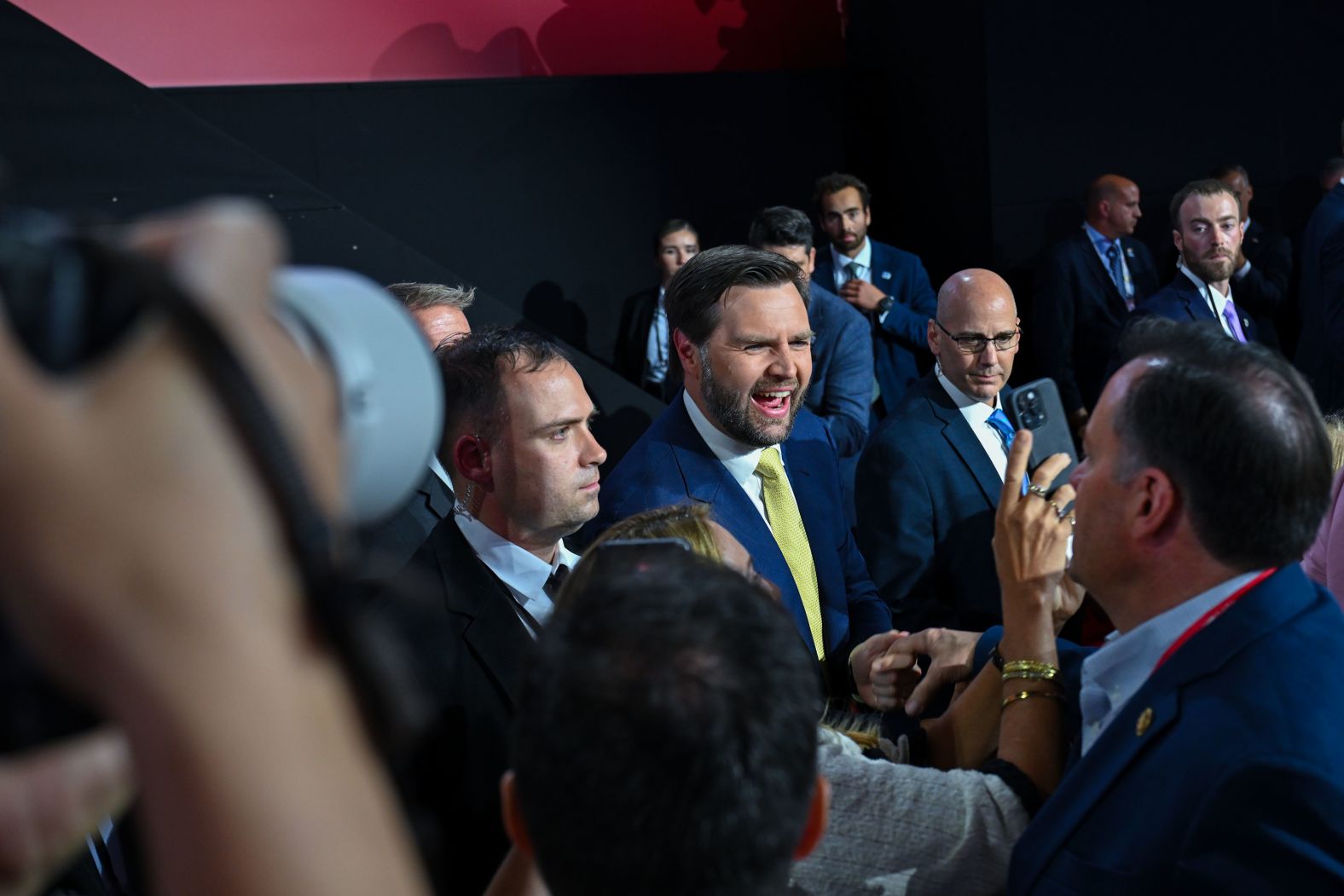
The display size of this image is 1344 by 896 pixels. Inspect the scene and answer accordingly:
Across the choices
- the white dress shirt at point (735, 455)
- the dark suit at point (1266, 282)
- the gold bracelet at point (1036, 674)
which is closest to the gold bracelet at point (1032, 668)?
the gold bracelet at point (1036, 674)

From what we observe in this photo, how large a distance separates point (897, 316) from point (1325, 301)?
66.6 inches

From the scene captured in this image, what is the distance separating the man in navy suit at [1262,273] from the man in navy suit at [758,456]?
157 inches

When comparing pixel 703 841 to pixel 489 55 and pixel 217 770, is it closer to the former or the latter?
pixel 217 770

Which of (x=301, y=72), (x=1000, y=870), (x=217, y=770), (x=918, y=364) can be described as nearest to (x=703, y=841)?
(x=217, y=770)

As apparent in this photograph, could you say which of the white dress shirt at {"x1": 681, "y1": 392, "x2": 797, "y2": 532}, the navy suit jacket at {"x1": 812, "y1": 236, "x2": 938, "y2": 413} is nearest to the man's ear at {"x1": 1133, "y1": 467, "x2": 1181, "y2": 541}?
the white dress shirt at {"x1": 681, "y1": 392, "x2": 797, "y2": 532}

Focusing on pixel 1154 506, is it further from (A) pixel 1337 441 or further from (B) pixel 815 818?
(A) pixel 1337 441

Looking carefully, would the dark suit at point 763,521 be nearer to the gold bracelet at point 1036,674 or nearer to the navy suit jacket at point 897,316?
the gold bracelet at point 1036,674

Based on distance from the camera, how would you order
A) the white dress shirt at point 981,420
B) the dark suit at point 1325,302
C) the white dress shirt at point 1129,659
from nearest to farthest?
the white dress shirt at point 1129,659
the white dress shirt at point 981,420
the dark suit at point 1325,302

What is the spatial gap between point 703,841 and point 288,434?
0.49 metres

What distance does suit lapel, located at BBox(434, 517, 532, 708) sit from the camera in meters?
1.58

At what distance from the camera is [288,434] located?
386 mm

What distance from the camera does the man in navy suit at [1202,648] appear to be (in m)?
1.14

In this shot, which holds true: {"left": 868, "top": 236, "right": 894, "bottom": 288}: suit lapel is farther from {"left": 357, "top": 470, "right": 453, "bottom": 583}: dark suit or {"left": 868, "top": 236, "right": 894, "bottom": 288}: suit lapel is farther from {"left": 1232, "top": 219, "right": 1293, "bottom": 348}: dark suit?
{"left": 357, "top": 470, "right": 453, "bottom": 583}: dark suit

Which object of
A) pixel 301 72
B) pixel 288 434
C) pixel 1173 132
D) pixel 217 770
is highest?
pixel 301 72
